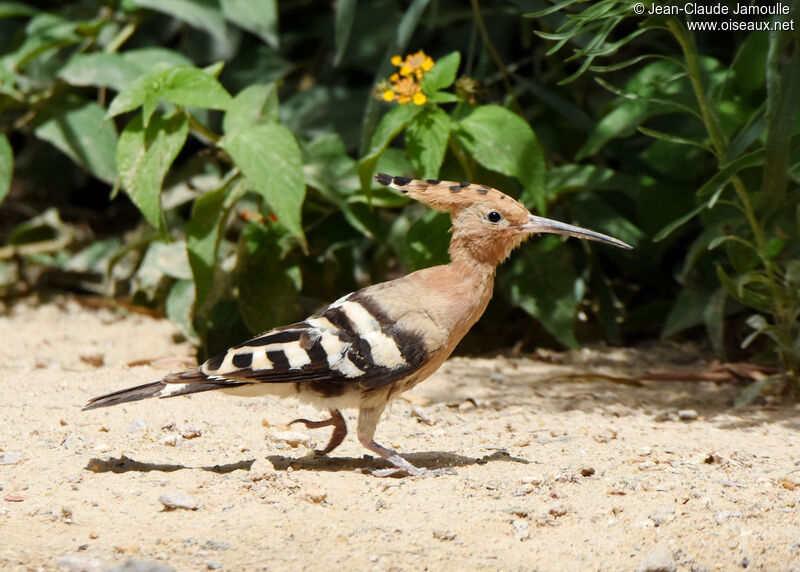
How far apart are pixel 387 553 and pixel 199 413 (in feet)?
4.74

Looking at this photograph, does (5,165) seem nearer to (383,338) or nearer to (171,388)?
(171,388)

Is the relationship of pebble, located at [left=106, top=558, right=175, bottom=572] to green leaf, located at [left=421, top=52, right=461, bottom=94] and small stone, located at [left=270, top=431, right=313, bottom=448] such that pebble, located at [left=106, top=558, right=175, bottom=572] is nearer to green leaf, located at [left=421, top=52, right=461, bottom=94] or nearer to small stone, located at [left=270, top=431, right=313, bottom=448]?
small stone, located at [left=270, top=431, right=313, bottom=448]

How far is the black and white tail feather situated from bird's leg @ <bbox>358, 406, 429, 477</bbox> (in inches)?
4.8

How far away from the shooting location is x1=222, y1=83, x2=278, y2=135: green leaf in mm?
4289

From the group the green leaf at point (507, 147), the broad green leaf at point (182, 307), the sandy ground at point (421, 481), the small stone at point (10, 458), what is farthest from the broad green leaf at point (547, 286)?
the small stone at point (10, 458)

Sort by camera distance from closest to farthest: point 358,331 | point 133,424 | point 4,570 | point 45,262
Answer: point 4,570, point 358,331, point 133,424, point 45,262

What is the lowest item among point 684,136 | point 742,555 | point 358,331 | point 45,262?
point 45,262

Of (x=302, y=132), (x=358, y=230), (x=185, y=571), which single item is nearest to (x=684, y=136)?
(x=358, y=230)

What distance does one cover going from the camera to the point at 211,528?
8.88 feet

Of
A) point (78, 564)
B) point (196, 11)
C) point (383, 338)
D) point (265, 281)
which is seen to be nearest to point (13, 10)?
point (196, 11)

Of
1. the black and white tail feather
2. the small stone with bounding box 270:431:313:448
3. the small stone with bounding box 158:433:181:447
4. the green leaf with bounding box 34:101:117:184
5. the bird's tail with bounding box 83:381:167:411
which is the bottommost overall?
the small stone with bounding box 158:433:181:447

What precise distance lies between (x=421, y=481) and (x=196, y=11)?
3001 millimetres

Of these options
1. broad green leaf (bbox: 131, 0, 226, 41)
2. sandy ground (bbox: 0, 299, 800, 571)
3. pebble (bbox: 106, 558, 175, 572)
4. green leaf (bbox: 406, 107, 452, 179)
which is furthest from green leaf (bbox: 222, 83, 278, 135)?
pebble (bbox: 106, 558, 175, 572)

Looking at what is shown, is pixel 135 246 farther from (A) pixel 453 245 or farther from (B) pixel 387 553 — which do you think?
(B) pixel 387 553
